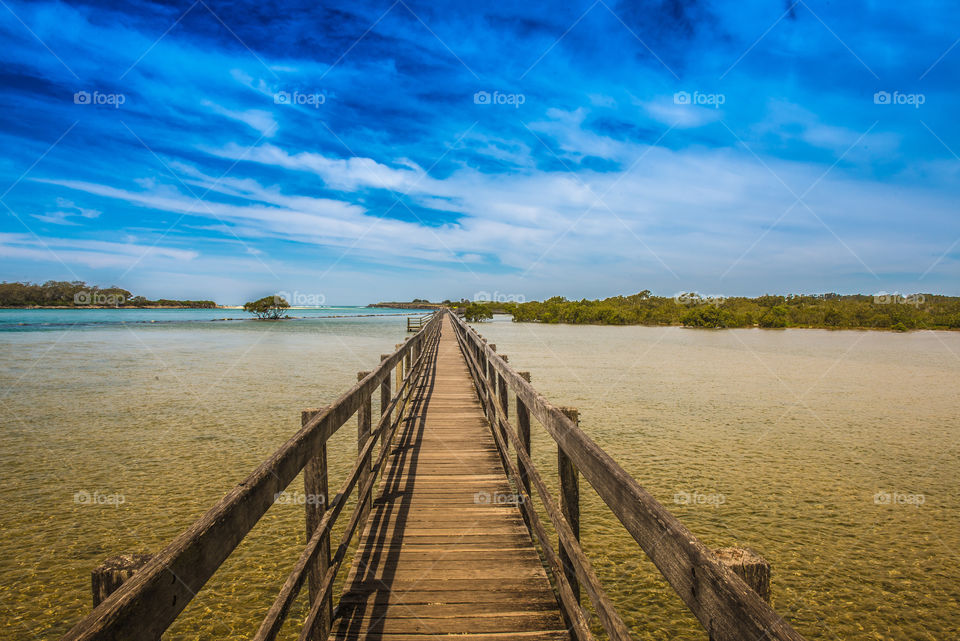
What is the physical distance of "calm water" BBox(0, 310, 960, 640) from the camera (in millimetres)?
4723

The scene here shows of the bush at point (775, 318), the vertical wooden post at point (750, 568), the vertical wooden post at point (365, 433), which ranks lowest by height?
the vertical wooden post at point (365, 433)

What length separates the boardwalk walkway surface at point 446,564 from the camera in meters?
2.83

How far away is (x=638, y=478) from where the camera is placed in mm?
8141

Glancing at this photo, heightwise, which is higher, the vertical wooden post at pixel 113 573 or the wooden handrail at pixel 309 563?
the vertical wooden post at pixel 113 573

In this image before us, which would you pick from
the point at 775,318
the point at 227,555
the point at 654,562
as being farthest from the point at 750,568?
the point at 775,318

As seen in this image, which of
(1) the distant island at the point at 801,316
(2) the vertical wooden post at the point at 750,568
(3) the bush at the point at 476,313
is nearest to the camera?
(2) the vertical wooden post at the point at 750,568

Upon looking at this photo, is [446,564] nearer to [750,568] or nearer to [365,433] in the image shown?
[365,433]

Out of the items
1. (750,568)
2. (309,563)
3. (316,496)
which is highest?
(750,568)

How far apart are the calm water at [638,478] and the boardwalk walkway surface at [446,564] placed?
1.57m

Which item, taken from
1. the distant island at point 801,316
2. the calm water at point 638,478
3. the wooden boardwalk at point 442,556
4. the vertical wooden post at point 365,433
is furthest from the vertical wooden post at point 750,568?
the distant island at point 801,316

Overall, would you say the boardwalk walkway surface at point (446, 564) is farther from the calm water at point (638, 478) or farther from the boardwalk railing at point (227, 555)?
the calm water at point (638, 478)

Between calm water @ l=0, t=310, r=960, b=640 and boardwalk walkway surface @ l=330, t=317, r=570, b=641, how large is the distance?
5.14 ft

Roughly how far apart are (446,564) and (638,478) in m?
5.62

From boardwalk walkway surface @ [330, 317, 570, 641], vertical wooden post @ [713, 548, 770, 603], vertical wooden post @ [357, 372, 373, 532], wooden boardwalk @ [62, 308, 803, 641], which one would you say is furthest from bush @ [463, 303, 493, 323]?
vertical wooden post @ [713, 548, 770, 603]
